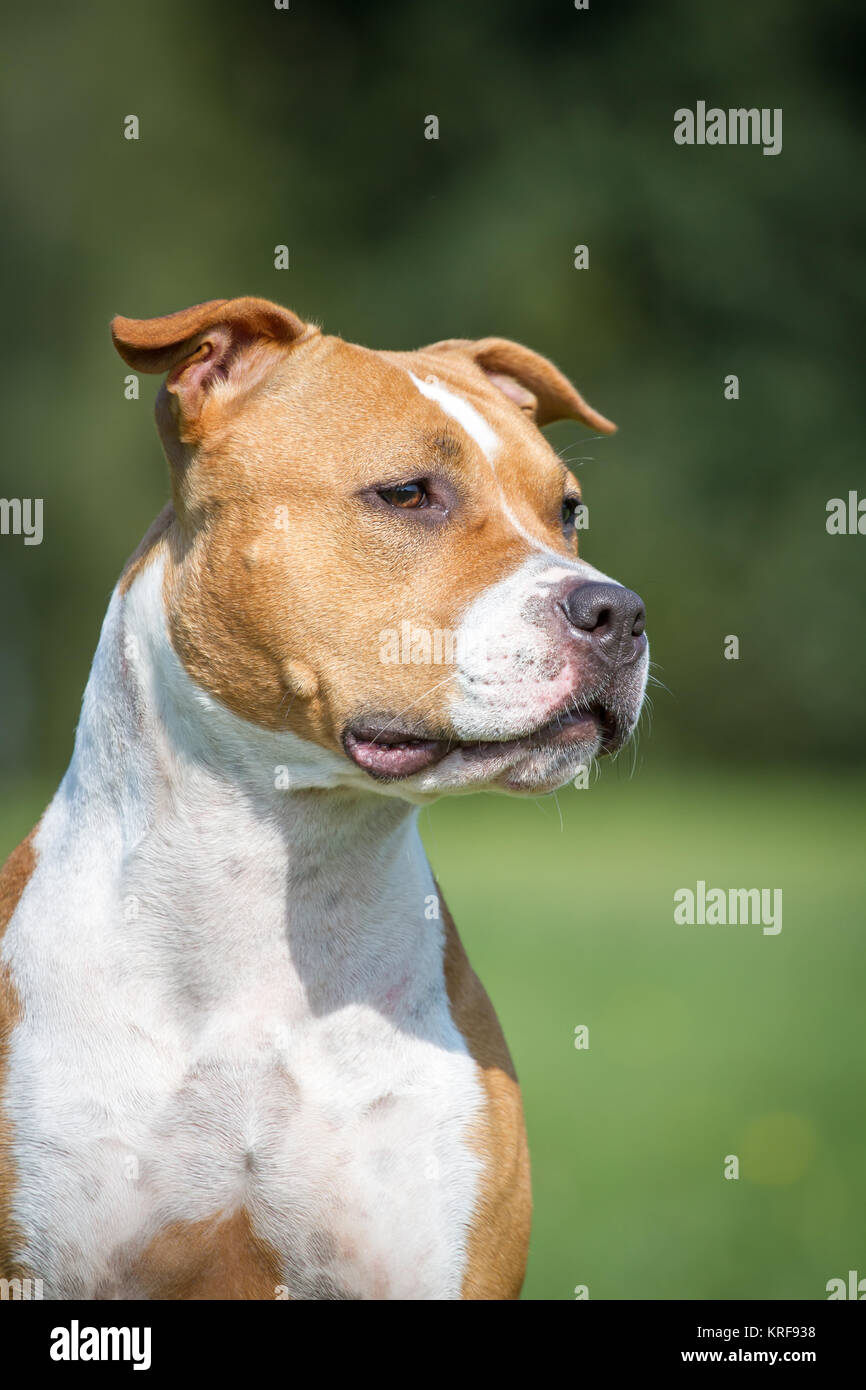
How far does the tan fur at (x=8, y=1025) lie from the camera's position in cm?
352

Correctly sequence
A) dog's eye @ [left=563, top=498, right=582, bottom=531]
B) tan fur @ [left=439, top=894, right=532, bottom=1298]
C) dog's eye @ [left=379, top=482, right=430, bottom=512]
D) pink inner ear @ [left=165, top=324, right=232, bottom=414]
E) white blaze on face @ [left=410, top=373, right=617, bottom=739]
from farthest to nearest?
dog's eye @ [left=563, top=498, right=582, bottom=531], pink inner ear @ [left=165, top=324, right=232, bottom=414], dog's eye @ [left=379, top=482, right=430, bottom=512], tan fur @ [left=439, top=894, right=532, bottom=1298], white blaze on face @ [left=410, top=373, right=617, bottom=739]

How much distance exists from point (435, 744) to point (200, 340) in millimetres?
1191

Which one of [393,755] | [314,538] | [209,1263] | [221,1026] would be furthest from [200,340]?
[209,1263]

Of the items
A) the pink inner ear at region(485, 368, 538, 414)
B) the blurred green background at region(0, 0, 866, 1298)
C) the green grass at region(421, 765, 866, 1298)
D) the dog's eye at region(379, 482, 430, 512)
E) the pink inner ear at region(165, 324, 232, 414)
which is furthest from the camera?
the blurred green background at region(0, 0, 866, 1298)

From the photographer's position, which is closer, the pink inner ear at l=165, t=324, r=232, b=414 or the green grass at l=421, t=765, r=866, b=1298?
the pink inner ear at l=165, t=324, r=232, b=414

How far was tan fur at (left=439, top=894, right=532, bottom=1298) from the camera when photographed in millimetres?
3635

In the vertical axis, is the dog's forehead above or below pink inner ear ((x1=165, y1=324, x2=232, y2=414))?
below

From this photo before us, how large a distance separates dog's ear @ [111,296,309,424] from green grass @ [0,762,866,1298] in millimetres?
3167

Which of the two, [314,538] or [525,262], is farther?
[525,262]

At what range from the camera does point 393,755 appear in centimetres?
358

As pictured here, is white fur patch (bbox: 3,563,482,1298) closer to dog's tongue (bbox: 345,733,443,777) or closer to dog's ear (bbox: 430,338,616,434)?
dog's tongue (bbox: 345,733,443,777)

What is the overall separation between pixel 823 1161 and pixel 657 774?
17334 millimetres

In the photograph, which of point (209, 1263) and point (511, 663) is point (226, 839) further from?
point (209, 1263)

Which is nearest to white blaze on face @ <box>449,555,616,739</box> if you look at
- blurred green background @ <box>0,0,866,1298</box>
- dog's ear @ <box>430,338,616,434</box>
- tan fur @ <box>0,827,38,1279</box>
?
tan fur @ <box>0,827,38,1279</box>
